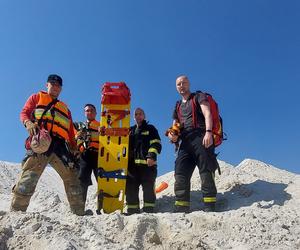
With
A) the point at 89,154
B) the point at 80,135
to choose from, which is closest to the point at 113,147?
the point at 89,154

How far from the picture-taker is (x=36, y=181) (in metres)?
5.80

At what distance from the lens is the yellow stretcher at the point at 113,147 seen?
7281 mm

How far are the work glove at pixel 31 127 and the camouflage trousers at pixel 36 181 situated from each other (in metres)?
0.34

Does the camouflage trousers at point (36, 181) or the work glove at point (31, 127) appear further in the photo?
the work glove at point (31, 127)

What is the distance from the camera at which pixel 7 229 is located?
14.5ft

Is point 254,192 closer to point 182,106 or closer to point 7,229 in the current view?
point 182,106

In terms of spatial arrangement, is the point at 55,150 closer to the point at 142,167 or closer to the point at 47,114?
the point at 47,114

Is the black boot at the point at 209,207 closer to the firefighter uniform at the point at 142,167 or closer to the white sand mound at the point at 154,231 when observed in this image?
the white sand mound at the point at 154,231

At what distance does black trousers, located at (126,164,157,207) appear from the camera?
7337mm

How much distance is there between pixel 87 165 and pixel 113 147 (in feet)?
2.05

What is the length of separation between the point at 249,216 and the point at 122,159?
2.86 m

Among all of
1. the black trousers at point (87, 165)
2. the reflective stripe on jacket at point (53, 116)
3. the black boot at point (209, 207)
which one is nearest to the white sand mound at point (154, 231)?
the black boot at point (209, 207)

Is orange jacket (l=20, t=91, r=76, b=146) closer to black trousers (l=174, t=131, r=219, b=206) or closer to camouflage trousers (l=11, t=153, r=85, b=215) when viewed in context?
camouflage trousers (l=11, t=153, r=85, b=215)

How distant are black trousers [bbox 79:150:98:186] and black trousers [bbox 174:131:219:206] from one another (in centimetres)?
164
